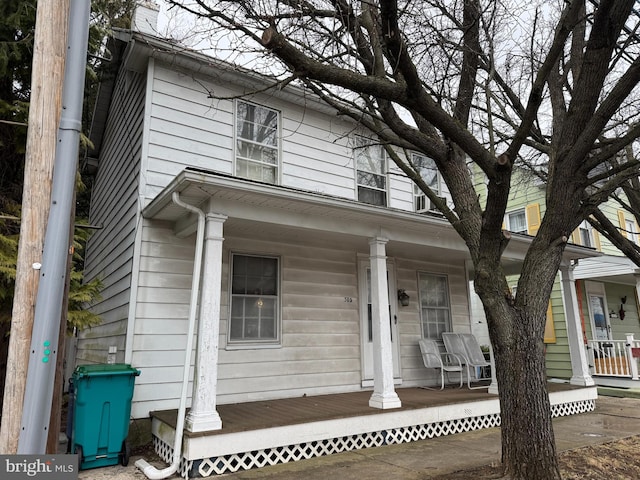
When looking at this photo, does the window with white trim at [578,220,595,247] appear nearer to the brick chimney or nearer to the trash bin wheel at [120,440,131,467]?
the brick chimney

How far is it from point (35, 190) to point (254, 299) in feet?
14.5

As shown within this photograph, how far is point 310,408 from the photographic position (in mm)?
5336

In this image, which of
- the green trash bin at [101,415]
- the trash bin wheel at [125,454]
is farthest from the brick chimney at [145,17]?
the trash bin wheel at [125,454]

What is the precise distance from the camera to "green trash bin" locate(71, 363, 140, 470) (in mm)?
4281

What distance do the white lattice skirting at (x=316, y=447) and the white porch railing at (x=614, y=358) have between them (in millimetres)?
5422

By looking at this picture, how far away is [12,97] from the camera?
5.45 m

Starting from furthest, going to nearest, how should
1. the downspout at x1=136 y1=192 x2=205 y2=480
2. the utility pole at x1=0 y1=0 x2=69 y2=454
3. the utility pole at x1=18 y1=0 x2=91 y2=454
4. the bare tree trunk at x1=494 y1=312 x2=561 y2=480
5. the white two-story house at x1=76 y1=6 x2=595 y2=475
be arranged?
the white two-story house at x1=76 y1=6 x2=595 y2=475
the downspout at x1=136 y1=192 x2=205 y2=480
the bare tree trunk at x1=494 y1=312 x2=561 y2=480
the utility pole at x1=0 y1=0 x2=69 y2=454
the utility pole at x1=18 y1=0 x2=91 y2=454

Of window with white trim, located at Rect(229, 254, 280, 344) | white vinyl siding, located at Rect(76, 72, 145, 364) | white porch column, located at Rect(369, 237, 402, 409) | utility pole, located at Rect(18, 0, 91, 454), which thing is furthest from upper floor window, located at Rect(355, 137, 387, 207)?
utility pole, located at Rect(18, 0, 91, 454)

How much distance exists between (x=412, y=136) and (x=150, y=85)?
400 cm

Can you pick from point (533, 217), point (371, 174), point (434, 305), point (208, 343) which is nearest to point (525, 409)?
point (208, 343)

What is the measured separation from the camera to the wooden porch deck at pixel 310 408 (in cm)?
449

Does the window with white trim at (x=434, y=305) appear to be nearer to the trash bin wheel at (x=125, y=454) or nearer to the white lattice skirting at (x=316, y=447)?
the white lattice skirting at (x=316, y=447)

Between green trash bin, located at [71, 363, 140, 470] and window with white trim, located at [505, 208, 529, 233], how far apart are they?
38.9 feet

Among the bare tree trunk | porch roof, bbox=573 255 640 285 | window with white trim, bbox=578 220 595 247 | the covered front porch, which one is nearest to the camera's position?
the bare tree trunk
